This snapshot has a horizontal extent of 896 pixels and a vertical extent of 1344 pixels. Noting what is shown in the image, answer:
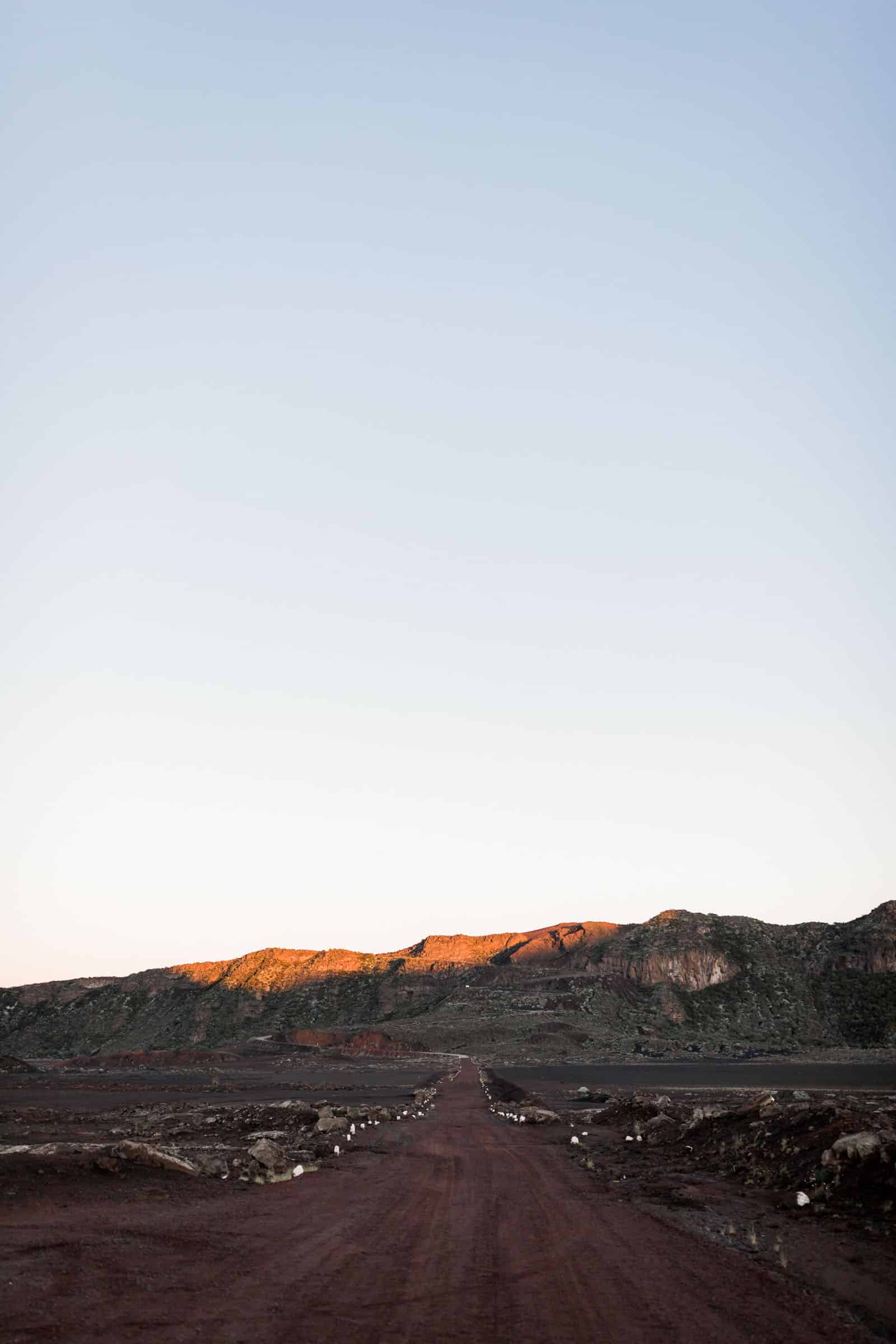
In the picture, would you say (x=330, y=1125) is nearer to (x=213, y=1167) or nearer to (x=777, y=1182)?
(x=213, y=1167)

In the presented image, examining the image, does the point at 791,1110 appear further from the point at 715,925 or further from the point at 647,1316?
the point at 715,925

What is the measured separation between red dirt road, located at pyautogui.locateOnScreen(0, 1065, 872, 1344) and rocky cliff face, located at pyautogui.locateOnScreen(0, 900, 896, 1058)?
82.7 metres

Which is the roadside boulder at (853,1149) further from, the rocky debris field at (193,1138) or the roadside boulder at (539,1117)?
the roadside boulder at (539,1117)

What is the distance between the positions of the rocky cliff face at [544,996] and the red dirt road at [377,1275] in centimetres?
8270

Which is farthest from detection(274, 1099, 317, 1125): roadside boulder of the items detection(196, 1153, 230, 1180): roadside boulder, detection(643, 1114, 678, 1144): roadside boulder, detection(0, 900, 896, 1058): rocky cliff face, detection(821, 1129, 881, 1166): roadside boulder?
detection(0, 900, 896, 1058): rocky cliff face

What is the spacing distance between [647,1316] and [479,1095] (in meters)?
39.8

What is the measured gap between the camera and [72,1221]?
12609 mm

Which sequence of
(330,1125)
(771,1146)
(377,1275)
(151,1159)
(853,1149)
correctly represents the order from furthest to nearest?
(330,1125), (771,1146), (151,1159), (853,1149), (377,1275)

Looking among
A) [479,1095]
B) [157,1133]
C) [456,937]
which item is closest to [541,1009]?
[456,937]

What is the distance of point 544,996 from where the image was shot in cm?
13050

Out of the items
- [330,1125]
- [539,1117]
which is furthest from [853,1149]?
[539,1117]

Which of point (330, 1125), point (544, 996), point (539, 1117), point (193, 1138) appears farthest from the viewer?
point (544, 996)

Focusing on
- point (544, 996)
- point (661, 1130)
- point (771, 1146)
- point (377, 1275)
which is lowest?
point (544, 996)

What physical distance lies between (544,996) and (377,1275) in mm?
127799
